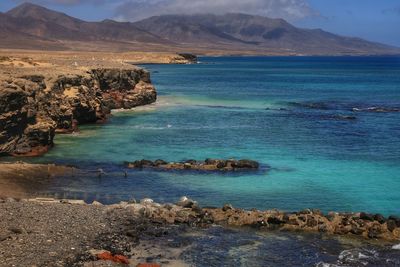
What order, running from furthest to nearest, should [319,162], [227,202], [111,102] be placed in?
[111,102] < [319,162] < [227,202]

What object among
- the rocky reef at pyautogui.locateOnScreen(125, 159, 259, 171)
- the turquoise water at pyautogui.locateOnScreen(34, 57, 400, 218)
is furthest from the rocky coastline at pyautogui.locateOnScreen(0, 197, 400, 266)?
the rocky reef at pyautogui.locateOnScreen(125, 159, 259, 171)

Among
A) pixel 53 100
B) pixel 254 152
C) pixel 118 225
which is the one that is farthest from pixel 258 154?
pixel 118 225

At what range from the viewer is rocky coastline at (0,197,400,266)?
60.1 ft

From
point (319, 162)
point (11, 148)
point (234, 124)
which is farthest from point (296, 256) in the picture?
point (234, 124)

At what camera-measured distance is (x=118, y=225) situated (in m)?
21.8

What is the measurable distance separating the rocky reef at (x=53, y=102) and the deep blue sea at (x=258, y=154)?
1397 millimetres

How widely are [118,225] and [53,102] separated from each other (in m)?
23.4

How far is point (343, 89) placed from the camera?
94000 mm

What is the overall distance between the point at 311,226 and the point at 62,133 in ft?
85.1

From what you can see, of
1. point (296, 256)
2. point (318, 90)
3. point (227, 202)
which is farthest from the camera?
point (318, 90)

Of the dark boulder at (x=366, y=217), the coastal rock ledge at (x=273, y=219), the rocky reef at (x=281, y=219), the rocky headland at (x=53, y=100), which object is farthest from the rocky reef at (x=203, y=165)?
the dark boulder at (x=366, y=217)

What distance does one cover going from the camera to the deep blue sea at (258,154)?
2756 centimetres

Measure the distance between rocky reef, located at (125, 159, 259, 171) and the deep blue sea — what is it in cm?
88

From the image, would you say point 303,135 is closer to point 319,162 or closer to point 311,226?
point 319,162
